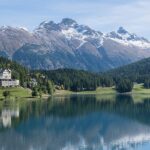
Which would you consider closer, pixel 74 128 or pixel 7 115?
pixel 74 128

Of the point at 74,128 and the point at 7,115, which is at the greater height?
the point at 7,115

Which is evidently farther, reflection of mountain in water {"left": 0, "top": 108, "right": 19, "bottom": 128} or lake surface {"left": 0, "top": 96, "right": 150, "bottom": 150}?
reflection of mountain in water {"left": 0, "top": 108, "right": 19, "bottom": 128}

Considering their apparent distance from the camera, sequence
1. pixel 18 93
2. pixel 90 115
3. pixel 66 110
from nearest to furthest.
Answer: pixel 90 115
pixel 66 110
pixel 18 93

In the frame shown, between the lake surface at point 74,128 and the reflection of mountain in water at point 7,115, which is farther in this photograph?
the reflection of mountain in water at point 7,115

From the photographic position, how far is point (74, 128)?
9869 centimetres

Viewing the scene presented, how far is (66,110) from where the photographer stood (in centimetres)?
14088

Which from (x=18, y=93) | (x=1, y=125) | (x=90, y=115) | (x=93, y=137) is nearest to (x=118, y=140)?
(x=93, y=137)

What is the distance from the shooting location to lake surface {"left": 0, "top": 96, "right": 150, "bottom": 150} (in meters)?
76.2

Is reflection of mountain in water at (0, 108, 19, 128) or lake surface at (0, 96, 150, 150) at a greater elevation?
reflection of mountain in water at (0, 108, 19, 128)

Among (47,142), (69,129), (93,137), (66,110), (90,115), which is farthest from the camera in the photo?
(66,110)

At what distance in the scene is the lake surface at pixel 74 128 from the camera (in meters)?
76.2

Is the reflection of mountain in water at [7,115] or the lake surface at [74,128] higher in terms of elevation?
the reflection of mountain in water at [7,115]

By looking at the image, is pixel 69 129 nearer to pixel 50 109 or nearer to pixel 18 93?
pixel 50 109

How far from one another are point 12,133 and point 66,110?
52725 mm
